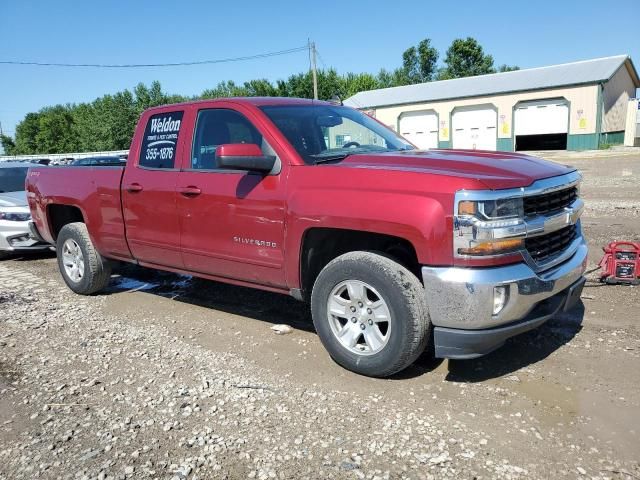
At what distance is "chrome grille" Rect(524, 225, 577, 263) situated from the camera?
11.1 feet

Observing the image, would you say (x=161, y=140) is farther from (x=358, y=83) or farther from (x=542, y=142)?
(x=358, y=83)

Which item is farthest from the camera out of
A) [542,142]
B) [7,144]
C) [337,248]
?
[7,144]

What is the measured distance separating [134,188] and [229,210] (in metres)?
1.31

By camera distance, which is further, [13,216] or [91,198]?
[13,216]

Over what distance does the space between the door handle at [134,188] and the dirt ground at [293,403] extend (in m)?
1.25

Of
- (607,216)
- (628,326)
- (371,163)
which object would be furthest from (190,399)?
(607,216)

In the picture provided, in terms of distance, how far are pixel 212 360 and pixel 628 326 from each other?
3.36 m

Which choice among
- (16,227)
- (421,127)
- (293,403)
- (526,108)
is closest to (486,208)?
(293,403)

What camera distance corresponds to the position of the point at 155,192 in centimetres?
484

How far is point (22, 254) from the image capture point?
29.8 ft

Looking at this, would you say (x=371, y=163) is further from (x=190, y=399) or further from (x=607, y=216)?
(x=607, y=216)

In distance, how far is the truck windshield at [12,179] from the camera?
9109mm

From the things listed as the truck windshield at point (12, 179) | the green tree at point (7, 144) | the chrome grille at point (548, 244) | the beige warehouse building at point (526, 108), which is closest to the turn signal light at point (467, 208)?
the chrome grille at point (548, 244)

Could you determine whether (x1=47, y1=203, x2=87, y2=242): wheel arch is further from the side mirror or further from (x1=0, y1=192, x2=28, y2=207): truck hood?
the side mirror
